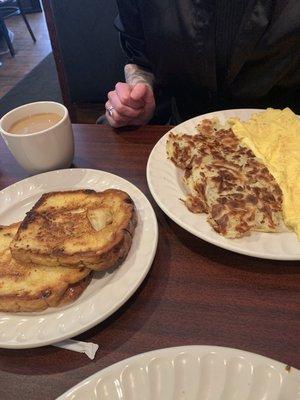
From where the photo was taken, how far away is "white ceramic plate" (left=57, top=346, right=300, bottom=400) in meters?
0.48

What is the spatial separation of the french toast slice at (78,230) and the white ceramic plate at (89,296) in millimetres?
27

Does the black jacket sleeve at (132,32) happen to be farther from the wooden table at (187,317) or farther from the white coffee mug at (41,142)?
the wooden table at (187,317)

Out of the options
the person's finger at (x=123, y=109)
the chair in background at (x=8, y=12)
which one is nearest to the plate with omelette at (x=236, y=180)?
the person's finger at (x=123, y=109)

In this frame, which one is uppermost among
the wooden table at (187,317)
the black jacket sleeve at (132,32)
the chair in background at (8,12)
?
the black jacket sleeve at (132,32)

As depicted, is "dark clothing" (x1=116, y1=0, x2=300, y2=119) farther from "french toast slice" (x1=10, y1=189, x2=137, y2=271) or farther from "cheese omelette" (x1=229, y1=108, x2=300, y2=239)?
"french toast slice" (x1=10, y1=189, x2=137, y2=271)

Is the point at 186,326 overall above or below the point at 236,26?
below

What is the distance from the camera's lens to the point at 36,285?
630 millimetres

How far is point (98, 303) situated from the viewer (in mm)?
596

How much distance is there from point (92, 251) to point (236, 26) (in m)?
0.80

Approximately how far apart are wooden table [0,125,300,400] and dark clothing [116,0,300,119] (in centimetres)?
62

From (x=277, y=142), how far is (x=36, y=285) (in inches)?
27.1

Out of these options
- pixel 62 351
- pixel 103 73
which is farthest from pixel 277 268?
pixel 103 73

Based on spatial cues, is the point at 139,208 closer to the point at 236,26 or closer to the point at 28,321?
the point at 28,321

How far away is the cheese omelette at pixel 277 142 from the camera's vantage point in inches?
33.1
